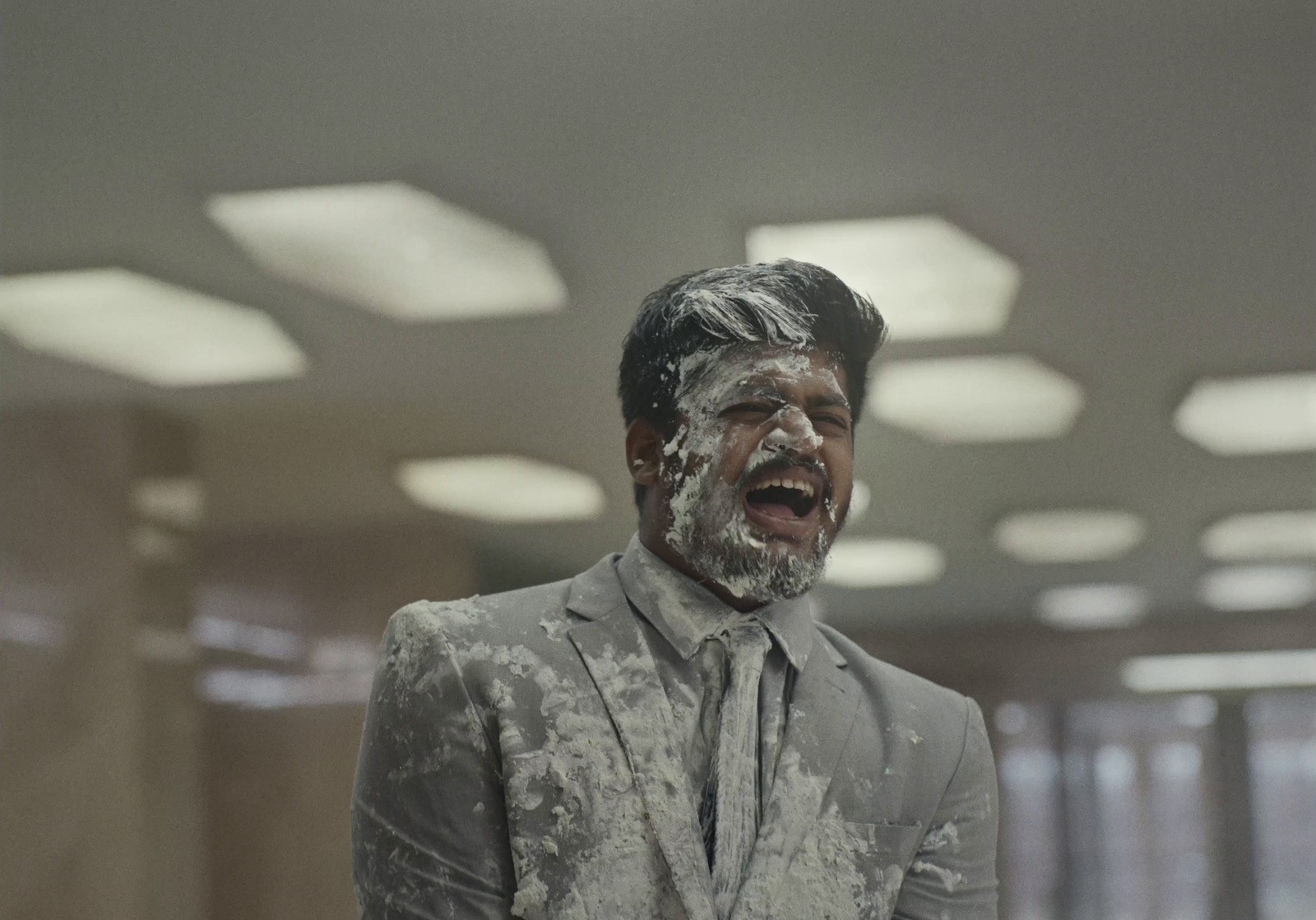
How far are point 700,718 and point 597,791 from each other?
14 centimetres

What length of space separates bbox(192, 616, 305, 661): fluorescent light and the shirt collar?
0.67 m

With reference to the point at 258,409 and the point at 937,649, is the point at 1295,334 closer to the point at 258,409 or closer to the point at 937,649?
the point at 937,649

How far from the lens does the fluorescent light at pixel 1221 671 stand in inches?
83.3

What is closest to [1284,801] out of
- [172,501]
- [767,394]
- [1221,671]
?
[1221,671]

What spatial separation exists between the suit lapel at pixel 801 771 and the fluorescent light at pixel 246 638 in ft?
2.75

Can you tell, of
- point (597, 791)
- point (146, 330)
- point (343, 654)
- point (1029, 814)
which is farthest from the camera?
point (146, 330)

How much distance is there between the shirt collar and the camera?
1.72 m

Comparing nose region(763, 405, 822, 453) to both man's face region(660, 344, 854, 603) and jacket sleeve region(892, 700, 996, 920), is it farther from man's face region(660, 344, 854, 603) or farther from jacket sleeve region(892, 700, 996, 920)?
jacket sleeve region(892, 700, 996, 920)

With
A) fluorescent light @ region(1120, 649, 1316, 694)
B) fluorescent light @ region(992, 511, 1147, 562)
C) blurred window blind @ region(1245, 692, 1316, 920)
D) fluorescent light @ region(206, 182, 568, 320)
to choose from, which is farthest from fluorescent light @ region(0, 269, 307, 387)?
blurred window blind @ region(1245, 692, 1316, 920)

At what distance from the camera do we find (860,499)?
213 cm

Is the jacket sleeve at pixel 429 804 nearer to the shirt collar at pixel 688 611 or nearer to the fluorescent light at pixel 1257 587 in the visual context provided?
the shirt collar at pixel 688 611

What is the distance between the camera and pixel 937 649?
82.5 inches

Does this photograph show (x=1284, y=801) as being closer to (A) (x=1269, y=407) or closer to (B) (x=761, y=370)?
(A) (x=1269, y=407)

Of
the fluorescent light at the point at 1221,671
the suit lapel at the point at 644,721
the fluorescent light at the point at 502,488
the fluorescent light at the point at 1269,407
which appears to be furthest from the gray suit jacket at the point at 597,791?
the fluorescent light at the point at 1269,407
